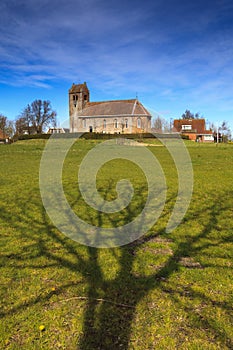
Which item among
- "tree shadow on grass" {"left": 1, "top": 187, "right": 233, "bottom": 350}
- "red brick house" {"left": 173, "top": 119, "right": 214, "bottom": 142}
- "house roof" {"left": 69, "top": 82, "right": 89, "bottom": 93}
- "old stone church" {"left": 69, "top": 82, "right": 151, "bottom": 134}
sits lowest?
"tree shadow on grass" {"left": 1, "top": 187, "right": 233, "bottom": 350}

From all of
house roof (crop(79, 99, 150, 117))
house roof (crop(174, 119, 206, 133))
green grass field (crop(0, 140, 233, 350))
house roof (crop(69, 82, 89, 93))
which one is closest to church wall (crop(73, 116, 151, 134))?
house roof (crop(79, 99, 150, 117))

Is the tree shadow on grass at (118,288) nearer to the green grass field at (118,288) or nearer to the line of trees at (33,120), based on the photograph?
the green grass field at (118,288)

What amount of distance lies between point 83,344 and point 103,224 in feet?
11.1

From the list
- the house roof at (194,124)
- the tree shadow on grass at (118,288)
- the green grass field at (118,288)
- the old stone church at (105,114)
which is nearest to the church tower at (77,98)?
the old stone church at (105,114)

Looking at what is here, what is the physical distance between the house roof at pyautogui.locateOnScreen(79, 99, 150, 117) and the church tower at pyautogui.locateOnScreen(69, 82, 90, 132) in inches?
62.1

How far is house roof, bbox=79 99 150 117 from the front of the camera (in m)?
73.4

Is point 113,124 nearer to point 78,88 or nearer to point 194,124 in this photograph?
point 78,88

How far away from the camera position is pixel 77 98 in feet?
261

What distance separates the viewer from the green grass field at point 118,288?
9.17ft

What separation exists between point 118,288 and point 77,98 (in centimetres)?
8100

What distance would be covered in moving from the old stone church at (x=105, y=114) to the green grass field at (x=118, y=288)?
216ft

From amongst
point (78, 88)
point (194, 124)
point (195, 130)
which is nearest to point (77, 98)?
point (78, 88)

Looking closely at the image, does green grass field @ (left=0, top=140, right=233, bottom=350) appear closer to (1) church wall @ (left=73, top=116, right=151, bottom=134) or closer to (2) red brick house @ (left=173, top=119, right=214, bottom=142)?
(1) church wall @ (left=73, top=116, right=151, bottom=134)

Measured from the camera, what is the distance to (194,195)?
28.5ft
